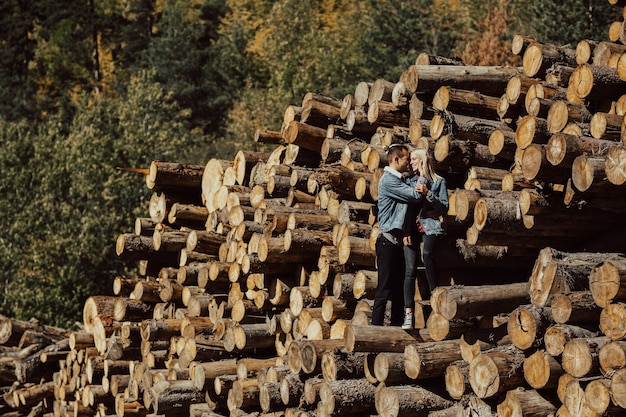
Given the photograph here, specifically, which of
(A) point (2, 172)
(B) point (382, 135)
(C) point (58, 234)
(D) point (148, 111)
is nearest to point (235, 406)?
(B) point (382, 135)

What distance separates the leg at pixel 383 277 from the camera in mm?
8086

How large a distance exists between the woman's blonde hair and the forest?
1499cm

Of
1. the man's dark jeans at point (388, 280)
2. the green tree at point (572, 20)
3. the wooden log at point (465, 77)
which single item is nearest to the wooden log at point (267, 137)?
the wooden log at point (465, 77)

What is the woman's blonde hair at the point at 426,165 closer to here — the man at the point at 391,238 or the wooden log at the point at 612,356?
the man at the point at 391,238

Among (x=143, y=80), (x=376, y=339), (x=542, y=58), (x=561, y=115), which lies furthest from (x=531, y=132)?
(x=143, y=80)

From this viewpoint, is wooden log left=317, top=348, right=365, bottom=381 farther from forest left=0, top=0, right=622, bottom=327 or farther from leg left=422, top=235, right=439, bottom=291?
forest left=0, top=0, right=622, bottom=327

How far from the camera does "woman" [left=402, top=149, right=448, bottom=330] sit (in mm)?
7848

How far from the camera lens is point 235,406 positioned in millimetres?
9258

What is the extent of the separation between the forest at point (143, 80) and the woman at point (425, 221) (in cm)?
1476

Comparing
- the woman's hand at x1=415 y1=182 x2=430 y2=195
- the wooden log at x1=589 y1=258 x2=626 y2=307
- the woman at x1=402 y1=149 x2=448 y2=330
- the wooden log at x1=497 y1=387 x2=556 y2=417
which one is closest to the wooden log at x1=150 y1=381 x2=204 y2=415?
the woman at x1=402 y1=149 x2=448 y2=330

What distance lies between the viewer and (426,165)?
7930 mm

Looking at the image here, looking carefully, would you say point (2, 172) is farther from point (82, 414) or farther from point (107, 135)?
point (82, 414)

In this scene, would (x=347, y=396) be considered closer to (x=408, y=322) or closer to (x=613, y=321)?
(x=408, y=322)

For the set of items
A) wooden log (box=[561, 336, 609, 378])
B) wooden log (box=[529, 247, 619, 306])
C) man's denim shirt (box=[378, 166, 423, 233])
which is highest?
man's denim shirt (box=[378, 166, 423, 233])
